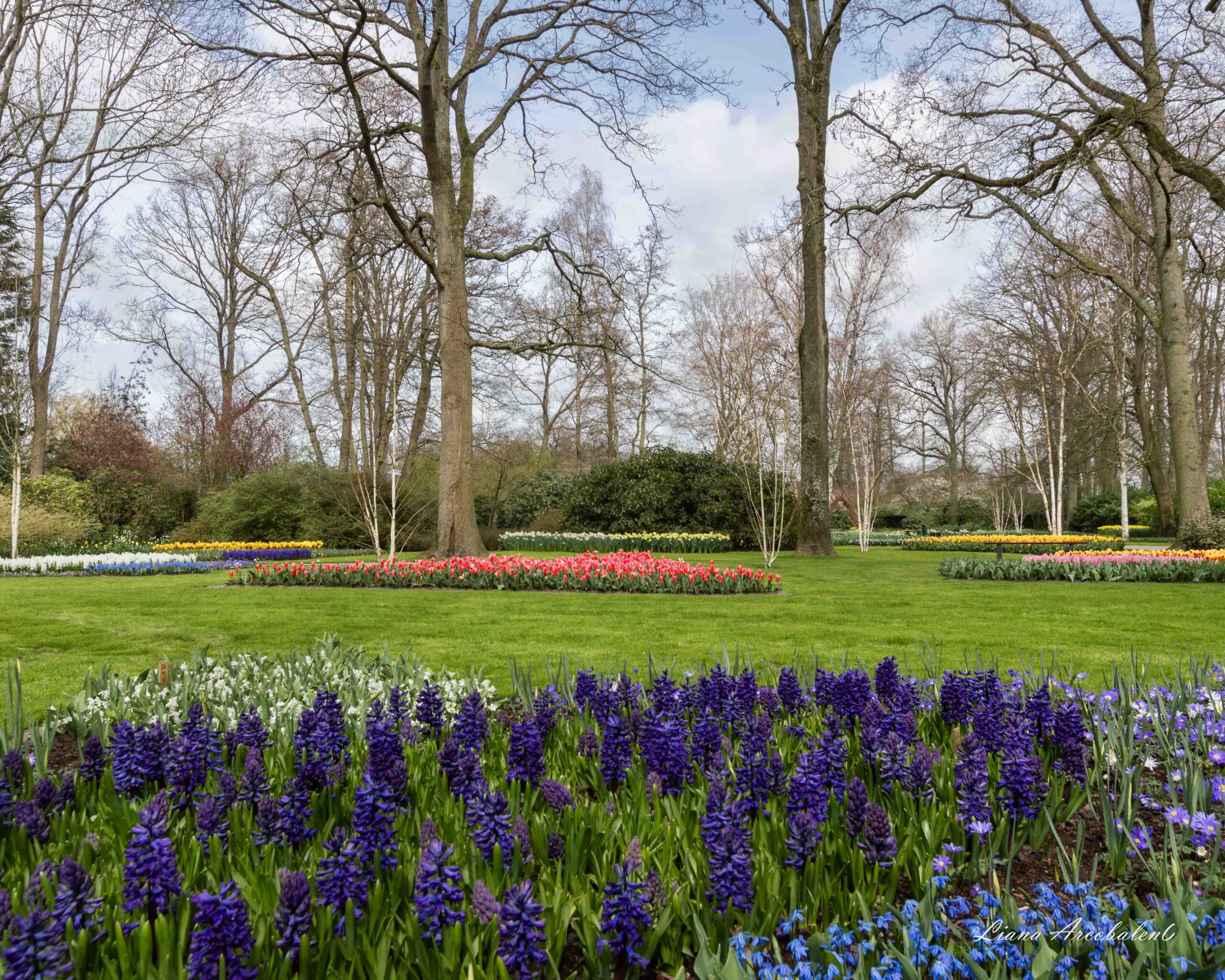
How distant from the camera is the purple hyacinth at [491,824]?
1816 millimetres

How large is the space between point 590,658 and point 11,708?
352 centimetres

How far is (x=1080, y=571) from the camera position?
1123cm

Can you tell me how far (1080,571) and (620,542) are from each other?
1043 centimetres

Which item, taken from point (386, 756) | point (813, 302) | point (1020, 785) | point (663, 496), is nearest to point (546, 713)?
point (386, 756)

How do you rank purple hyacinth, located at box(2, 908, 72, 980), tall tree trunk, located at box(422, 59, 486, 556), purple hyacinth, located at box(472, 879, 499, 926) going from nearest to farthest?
1. purple hyacinth, located at box(2, 908, 72, 980)
2. purple hyacinth, located at box(472, 879, 499, 926)
3. tall tree trunk, located at box(422, 59, 486, 556)

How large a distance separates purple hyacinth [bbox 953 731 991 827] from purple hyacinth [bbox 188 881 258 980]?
1714 mm

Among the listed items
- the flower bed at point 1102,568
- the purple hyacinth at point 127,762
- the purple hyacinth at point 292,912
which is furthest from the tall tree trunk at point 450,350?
the purple hyacinth at point 292,912

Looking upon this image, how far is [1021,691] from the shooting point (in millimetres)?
3234

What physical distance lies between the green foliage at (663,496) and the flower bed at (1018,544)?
17.0ft

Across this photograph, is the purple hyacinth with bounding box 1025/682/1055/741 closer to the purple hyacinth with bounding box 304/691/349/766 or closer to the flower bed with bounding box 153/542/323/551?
the purple hyacinth with bounding box 304/691/349/766

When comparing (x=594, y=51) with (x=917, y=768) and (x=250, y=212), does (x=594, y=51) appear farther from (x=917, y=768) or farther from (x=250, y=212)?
(x=250, y=212)

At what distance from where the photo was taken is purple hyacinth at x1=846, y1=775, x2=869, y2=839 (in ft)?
6.29

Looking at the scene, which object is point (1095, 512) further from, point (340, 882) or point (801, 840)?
point (340, 882)

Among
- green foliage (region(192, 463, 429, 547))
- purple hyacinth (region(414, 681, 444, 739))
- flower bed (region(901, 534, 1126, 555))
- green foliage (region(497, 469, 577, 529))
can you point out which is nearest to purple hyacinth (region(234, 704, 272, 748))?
purple hyacinth (region(414, 681, 444, 739))
